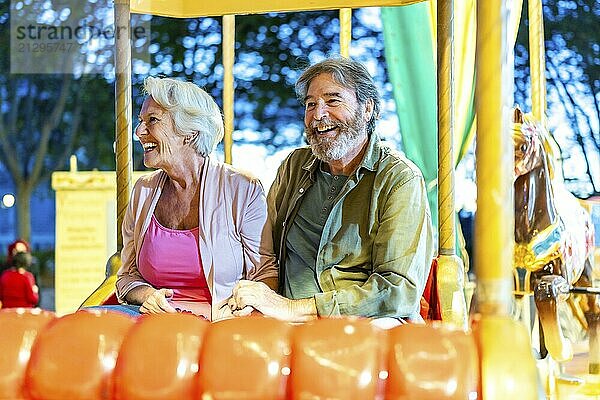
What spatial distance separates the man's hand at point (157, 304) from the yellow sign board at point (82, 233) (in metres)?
4.16

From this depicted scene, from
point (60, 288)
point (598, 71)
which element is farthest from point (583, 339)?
point (60, 288)

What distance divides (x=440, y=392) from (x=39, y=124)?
21.0ft

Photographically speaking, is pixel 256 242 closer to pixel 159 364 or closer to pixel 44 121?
pixel 159 364

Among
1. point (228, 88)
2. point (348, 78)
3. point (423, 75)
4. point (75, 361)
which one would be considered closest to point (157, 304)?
point (348, 78)

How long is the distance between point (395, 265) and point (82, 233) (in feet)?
15.2

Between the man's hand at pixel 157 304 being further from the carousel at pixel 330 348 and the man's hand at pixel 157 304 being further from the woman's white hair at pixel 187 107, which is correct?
the carousel at pixel 330 348

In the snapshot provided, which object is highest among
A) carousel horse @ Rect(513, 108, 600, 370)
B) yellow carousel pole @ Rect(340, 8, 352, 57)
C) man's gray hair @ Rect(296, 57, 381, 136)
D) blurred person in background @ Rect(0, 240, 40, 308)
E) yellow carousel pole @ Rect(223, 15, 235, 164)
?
yellow carousel pole @ Rect(340, 8, 352, 57)

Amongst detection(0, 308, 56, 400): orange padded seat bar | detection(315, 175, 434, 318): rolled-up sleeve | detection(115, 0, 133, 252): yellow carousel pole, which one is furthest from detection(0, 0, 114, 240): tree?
detection(0, 308, 56, 400): orange padded seat bar

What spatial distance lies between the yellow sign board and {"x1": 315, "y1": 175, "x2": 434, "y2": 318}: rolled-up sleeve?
432 cm

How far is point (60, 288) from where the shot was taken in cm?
654

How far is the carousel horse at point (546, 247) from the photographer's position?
457 centimetres

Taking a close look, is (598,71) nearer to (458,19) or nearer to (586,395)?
(458,19)

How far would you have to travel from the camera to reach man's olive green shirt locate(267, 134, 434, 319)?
2.12m

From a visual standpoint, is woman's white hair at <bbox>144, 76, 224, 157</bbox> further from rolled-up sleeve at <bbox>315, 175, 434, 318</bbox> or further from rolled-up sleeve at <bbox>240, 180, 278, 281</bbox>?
rolled-up sleeve at <bbox>315, 175, 434, 318</bbox>
